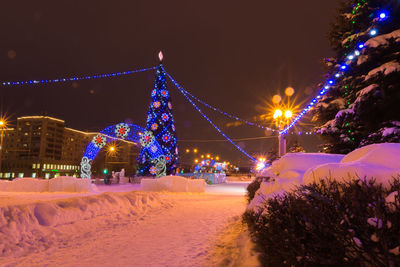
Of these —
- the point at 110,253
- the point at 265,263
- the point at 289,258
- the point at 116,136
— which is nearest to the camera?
the point at 289,258

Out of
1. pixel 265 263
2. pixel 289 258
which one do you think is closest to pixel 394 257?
pixel 289 258

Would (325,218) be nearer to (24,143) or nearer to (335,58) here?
(335,58)

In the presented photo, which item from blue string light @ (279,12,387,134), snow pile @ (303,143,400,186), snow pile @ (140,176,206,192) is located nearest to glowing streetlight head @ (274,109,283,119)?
blue string light @ (279,12,387,134)

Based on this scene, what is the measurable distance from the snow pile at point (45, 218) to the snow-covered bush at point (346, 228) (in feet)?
17.1

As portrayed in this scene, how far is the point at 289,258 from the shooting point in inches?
98.0

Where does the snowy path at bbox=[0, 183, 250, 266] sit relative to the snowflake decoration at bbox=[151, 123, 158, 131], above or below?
below

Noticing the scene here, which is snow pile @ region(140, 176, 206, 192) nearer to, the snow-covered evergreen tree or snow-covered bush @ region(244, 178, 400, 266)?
the snow-covered evergreen tree

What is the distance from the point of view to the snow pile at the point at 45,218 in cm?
541

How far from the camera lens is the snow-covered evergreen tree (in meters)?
8.33

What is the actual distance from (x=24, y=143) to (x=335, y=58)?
374 ft

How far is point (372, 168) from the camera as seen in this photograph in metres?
2.71

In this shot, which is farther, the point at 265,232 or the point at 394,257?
the point at 265,232

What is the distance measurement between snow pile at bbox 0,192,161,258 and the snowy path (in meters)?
0.15

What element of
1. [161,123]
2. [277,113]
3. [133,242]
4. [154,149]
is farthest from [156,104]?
[133,242]
